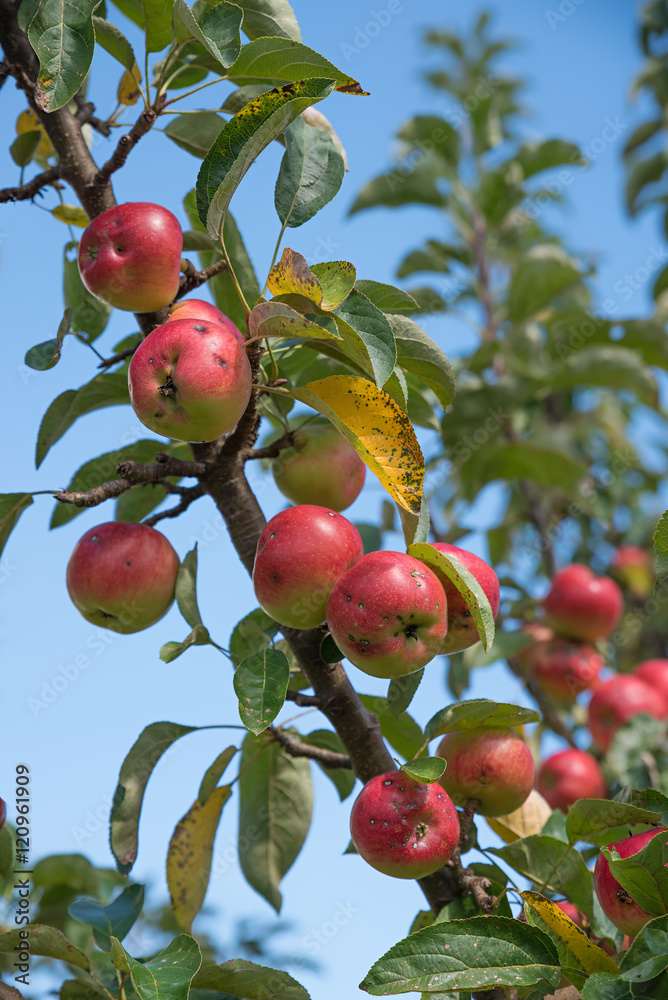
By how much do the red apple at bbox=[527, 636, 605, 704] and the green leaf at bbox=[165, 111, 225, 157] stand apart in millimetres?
2367

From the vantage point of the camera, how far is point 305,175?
4.15 feet

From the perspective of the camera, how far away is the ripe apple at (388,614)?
1063 mm

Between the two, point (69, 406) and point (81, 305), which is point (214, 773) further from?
point (81, 305)

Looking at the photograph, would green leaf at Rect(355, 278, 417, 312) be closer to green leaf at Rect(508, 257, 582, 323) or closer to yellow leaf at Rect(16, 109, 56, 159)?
yellow leaf at Rect(16, 109, 56, 159)

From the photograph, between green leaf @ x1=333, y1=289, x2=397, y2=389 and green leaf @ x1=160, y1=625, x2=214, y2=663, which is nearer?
green leaf @ x1=333, y1=289, x2=397, y2=389

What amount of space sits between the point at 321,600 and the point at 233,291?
0.62 m

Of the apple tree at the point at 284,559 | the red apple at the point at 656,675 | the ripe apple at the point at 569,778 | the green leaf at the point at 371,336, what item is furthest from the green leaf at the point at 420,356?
the red apple at the point at 656,675

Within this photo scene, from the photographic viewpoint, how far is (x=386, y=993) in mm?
915

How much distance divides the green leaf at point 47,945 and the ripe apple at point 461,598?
2.18 feet

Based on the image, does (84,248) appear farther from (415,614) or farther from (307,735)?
(307,735)

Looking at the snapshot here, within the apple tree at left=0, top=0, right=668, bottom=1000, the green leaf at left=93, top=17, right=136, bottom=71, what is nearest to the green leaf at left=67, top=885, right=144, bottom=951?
the apple tree at left=0, top=0, right=668, bottom=1000

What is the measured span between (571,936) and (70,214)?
1443 mm

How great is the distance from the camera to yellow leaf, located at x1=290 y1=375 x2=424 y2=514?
1.10m

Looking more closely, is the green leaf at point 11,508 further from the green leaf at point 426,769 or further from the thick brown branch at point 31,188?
the green leaf at point 426,769
